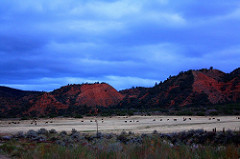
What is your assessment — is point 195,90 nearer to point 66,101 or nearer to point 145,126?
point 66,101

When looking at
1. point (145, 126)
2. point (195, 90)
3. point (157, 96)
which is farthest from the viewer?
point (157, 96)

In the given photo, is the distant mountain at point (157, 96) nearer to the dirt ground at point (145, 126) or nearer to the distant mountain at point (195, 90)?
the distant mountain at point (195, 90)

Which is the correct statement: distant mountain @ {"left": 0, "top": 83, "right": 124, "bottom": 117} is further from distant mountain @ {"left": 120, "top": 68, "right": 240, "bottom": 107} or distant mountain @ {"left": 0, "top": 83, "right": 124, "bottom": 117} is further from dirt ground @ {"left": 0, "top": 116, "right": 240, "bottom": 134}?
dirt ground @ {"left": 0, "top": 116, "right": 240, "bottom": 134}

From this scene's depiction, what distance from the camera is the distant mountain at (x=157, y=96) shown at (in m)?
56.8

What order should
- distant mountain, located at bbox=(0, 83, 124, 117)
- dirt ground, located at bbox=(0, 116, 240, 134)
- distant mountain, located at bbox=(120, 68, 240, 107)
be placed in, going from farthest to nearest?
distant mountain, located at bbox=(0, 83, 124, 117) < distant mountain, located at bbox=(120, 68, 240, 107) < dirt ground, located at bbox=(0, 116, 240, 134)

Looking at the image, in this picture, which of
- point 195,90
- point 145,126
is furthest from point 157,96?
point 145,126

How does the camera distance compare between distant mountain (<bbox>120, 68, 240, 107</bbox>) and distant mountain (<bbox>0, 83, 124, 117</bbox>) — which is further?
distant mountain (<bbox>0, 83, 124, 117</bbox>)

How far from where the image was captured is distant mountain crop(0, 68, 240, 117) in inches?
2237

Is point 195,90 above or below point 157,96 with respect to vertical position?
above

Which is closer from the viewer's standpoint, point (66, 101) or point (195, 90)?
point (195, 90)

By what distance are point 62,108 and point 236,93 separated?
37.6 m

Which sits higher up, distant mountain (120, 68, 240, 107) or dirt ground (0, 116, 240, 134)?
distant mountain (120, 68, 240, 107)

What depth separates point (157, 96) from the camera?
6544cm

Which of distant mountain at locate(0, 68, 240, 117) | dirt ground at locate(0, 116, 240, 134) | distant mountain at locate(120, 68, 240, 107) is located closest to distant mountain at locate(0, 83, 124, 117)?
distant mountain at locate(0, 68, 240, 117)
